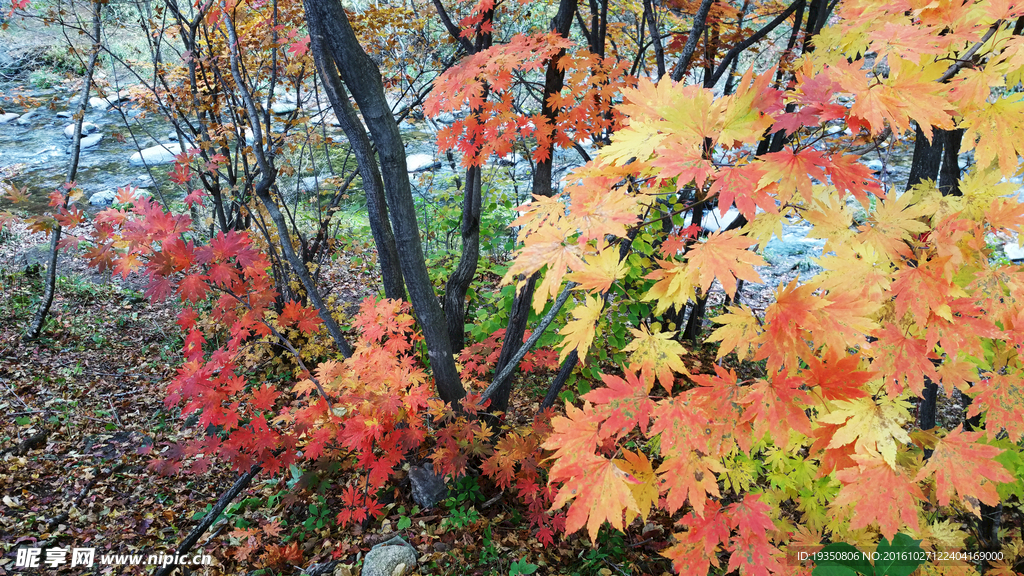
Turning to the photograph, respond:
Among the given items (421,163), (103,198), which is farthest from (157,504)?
(421,163)

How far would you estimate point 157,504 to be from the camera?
123 inches

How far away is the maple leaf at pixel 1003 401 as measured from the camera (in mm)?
1381

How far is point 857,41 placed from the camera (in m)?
1.88

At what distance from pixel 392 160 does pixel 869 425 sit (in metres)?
2.05

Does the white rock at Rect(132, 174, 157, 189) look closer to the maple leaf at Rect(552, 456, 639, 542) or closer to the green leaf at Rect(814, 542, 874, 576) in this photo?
the maple leaf at Rect(552, 456, 639, 542)

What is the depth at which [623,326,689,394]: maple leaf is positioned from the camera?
4.54 feet

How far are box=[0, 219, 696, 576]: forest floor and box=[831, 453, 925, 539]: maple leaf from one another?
1622 millimetres

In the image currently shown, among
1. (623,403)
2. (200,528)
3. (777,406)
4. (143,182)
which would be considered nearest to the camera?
(777,406)

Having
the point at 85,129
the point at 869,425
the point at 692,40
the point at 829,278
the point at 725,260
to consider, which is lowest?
the point at 869,425

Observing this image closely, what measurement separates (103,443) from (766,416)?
474cm

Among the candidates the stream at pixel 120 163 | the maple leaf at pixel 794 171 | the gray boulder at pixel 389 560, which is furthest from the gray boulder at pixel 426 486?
the stream at pixel 120 163

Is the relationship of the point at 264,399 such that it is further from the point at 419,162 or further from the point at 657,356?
the point at 419,162

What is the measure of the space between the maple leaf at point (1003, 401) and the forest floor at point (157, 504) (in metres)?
1.84

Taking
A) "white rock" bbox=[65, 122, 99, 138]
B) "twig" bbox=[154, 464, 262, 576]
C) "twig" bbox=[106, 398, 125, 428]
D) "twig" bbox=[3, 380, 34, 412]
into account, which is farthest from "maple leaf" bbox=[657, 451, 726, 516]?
"white rock" bbox=[65, 122, 99, 138]
